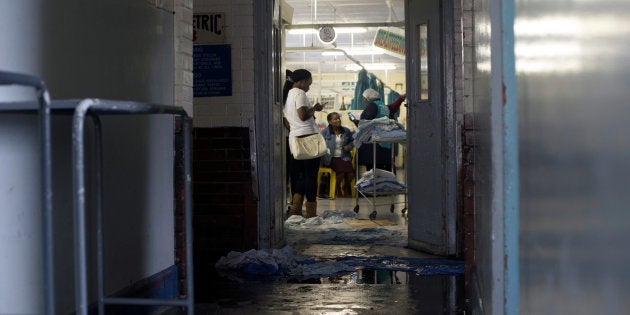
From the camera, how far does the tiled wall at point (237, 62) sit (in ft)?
21.6

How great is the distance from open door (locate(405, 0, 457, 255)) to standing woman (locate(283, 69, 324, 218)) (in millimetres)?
1474

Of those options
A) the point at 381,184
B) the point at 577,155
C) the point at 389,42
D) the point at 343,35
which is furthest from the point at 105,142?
the point at 343,35

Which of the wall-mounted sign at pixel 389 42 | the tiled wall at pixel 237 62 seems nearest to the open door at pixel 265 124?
the tiled wall at pixel 237 62

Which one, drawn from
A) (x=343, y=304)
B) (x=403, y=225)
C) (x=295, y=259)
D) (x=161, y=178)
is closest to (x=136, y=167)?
(x=161, y=178)

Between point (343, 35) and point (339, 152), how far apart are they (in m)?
5.89

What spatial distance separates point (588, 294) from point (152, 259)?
350cm

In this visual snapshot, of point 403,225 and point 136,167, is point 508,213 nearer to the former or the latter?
point 136,167

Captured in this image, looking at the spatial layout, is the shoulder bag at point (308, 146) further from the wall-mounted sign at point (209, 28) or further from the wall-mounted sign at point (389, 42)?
the wall-mounted sign at point (389, 42)

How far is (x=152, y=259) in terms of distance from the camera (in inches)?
168

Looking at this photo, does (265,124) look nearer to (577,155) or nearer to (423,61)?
(423,61)

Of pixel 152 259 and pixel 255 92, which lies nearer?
pixel 152 259

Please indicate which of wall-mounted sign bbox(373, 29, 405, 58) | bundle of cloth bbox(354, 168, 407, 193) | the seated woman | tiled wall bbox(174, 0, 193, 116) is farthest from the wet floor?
wall-mounted sign bbox(373, 29, 405, 58)

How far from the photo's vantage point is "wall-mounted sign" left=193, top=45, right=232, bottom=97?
665cm

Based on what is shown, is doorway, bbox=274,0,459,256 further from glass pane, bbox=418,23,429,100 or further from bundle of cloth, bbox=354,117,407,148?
bundle of cloth, bbox=354,117,407,148
